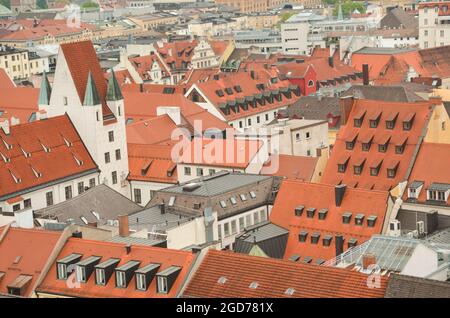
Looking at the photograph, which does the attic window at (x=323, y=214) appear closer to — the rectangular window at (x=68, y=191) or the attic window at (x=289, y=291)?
the attic window at (x=289, y=291)

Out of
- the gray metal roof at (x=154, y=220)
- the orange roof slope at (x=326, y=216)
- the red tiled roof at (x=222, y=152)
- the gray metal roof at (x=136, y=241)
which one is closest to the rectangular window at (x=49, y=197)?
the red tiled roof at (x=222, y=152)

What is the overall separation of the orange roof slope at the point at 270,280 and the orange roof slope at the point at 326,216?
1617 centimetres

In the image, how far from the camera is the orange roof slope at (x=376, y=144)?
75750 millimetres

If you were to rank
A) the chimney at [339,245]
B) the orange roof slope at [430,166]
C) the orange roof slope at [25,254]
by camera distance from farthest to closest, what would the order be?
the orange roof slope at [430,166], the chimney at [339,245], the orange roof slope at [25,254]

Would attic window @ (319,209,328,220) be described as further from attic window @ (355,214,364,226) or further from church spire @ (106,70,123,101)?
church spire @ (106,70,123,101)

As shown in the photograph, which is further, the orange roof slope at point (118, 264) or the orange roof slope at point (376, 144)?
the orange roof slope at point (376, 144)

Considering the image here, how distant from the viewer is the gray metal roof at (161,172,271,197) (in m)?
74.5

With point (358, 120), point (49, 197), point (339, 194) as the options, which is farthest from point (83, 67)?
point (339, 194)

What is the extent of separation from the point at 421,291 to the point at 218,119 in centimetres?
7196

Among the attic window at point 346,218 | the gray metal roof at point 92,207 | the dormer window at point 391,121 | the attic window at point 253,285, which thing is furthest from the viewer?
the dormer window at point 391,121

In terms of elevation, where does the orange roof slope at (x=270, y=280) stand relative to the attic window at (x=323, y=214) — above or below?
above

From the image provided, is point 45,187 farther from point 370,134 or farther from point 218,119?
point 218,119

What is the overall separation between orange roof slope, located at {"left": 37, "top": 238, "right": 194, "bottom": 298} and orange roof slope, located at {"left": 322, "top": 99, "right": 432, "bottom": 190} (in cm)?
2592

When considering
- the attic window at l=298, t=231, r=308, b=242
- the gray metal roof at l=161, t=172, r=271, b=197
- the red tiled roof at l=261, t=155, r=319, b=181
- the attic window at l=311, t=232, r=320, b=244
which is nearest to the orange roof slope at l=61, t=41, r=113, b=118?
the gray metal roof at l=161, t=172, r=271, b=197
